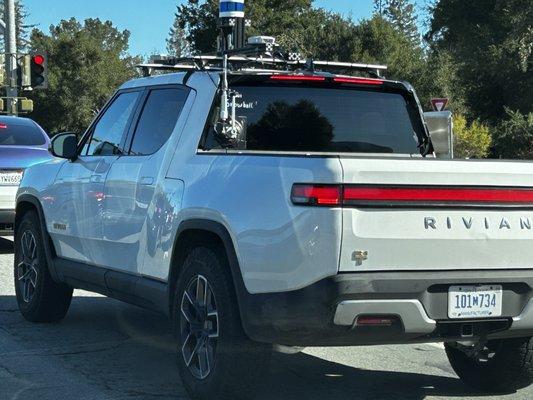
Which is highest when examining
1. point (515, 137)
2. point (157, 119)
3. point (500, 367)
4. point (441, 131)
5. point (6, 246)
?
point (157, 119)

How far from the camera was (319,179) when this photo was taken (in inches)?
165

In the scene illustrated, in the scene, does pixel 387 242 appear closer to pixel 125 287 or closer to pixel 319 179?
pixel 319 179

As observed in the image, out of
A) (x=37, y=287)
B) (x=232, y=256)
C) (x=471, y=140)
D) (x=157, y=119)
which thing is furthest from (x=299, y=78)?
(x=471, y=140)

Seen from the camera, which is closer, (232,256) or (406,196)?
(406,196)

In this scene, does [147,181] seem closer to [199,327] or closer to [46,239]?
[199,327]

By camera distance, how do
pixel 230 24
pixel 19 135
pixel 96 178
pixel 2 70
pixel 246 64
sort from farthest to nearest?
pixel 2 70
pixel 19 135
pixel 246 64
pixel 230 24
pixel 96 178

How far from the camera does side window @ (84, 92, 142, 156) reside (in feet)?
20.7

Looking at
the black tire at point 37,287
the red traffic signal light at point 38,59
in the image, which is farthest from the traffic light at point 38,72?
the black tire at point 37,287

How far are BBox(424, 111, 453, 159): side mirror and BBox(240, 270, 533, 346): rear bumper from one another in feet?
9.11

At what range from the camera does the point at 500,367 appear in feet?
17.8

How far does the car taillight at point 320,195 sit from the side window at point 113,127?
7.68 feet

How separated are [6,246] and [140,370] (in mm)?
7379

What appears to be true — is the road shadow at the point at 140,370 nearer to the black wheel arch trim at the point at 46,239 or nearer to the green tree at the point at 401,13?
the black wheel arch trim at the point at 46,239

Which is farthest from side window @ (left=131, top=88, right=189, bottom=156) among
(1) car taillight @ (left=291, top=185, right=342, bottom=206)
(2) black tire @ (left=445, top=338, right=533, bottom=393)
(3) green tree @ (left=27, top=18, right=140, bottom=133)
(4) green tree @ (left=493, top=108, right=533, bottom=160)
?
(3) green tree @ (left=27, top=18, right=140, bottom=133)
